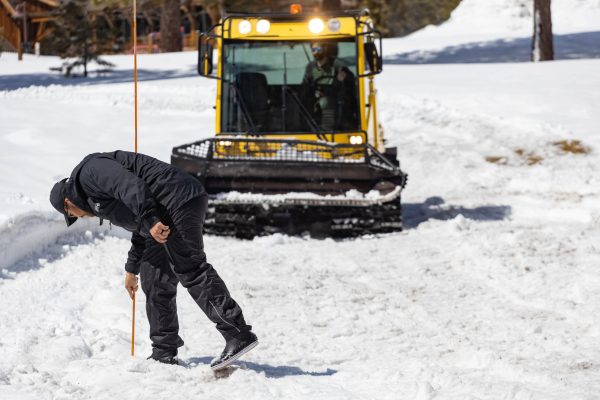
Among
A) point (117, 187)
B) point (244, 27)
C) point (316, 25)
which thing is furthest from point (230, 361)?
point (244, 27)

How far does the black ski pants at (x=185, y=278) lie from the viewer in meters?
5.89

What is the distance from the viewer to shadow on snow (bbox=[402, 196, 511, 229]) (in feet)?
41.1

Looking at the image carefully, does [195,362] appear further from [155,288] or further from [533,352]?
[533,352]

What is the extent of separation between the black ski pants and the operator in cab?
6.31m

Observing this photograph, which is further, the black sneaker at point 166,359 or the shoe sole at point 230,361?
the black sneaker at point 166,359

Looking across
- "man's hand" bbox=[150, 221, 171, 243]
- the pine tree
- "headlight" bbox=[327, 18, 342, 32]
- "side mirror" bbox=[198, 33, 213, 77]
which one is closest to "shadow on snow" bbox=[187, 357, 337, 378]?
"man's hand" bbox=[150, 221, 171, 243]

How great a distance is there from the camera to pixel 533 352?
22.0ft

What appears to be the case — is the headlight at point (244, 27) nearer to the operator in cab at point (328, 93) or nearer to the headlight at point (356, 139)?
the operator in cab at point (328, 93)

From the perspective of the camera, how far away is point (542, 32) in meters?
27.6

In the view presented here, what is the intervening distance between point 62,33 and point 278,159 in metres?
23.8

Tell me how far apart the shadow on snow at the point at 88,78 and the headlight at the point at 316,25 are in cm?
1867

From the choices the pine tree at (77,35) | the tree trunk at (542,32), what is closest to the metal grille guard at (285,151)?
the tree trunk at (542,32)

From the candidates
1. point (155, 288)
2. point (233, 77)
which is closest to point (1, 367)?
point (155, 288)

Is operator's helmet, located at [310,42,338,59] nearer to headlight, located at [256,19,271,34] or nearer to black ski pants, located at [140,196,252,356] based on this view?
headlight, located at [256,19,271,34]
